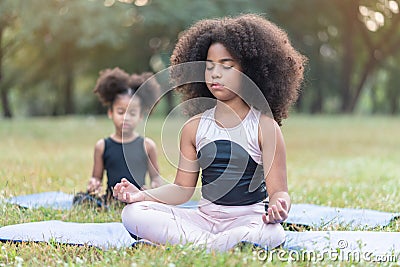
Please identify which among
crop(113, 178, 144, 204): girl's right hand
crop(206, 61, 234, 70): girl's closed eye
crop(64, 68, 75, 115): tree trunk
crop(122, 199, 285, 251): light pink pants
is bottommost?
crop(64, 68, 75, 115): tree trunk

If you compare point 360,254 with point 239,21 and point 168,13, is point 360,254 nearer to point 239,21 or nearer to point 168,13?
point 239,21

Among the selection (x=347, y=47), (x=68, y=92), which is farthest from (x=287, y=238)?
(x=347, y=47)

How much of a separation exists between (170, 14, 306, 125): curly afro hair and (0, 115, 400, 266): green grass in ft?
2.13

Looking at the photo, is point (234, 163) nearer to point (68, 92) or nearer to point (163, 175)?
point (163, 175)

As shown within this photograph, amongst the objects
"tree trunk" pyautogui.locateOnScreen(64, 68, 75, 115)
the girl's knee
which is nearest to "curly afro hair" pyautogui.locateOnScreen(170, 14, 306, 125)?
the girl's knee

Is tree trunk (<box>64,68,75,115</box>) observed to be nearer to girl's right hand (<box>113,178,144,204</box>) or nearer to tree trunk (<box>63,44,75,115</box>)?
tree trunk (<box>63,44,75,115</box>)

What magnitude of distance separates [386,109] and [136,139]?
40.9 metres

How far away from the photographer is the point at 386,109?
43281 mm

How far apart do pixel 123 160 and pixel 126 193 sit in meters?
1.90

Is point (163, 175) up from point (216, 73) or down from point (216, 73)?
down

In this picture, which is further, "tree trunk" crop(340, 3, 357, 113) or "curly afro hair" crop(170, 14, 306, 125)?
"tree trunk" crop(340, 3, 357, 113)

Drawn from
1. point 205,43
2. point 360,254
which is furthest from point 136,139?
point 360,254

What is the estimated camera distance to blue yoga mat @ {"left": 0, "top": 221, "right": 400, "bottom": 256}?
2.92m

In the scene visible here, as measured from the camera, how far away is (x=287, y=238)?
3.16 meters
